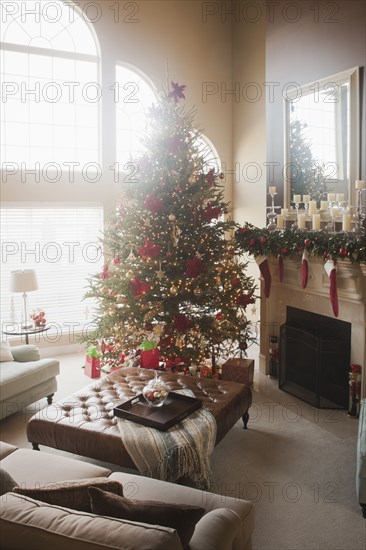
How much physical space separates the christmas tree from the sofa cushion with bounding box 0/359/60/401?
72 centimetres

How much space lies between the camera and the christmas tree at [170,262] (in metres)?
5.30

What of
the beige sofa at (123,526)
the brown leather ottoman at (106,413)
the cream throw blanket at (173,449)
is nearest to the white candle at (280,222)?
the brown leather ottoman at (106,413)

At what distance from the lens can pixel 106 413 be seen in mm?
3684

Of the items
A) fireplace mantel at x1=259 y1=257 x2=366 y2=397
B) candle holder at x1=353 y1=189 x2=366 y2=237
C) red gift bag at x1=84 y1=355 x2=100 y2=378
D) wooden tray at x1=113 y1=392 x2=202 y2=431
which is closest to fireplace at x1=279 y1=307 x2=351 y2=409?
fireplace mantel at x1=259 y1=257 x2=366 y2=397

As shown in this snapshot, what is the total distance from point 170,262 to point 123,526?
148 inches

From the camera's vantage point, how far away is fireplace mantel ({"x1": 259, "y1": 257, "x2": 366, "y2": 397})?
4664 millimetres

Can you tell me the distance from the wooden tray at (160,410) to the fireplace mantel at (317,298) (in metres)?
1.86

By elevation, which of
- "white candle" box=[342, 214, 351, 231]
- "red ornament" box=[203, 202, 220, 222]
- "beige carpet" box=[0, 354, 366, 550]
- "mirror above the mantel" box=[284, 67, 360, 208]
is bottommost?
"beige carpet" box=[0, 354, 366, 550]

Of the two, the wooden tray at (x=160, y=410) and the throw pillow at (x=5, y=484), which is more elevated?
the throw pillow at (x=5, y=484)

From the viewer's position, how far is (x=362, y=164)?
481 centimetres

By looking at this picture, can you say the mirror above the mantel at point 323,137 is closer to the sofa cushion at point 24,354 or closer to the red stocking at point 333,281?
the red stocking at point 333,281

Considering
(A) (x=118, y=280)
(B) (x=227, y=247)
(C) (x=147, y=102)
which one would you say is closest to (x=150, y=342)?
(A) (x=118, y=280)

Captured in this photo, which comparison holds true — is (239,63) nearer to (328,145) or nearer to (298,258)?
(328,145)

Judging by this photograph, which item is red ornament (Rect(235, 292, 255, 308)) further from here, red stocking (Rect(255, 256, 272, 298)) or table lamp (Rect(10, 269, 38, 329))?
table lamp (Rect(10, 269, 38, 329))
